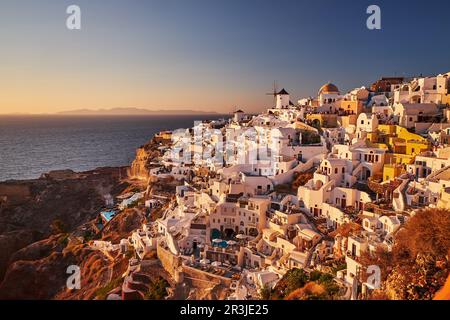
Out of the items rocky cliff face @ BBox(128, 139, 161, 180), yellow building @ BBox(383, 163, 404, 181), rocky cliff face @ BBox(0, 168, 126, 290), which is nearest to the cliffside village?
yellow building @ BBox(383, 163, 404, 181)

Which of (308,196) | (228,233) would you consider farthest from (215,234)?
(308,196)

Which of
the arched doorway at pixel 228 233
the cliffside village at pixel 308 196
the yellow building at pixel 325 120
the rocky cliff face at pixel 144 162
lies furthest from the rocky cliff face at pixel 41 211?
the yellow building at pixel 325 120

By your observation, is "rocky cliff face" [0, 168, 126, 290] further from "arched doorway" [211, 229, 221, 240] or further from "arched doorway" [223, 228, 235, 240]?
"arched doorway" [223, 228, 235, 240]

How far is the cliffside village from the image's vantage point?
58.5 feet

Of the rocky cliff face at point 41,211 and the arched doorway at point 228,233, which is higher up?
the arched doorway at point 228,233

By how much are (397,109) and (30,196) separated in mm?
39918

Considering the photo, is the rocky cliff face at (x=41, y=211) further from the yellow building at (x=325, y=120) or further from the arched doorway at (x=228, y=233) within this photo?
the yellow building at (x=325, y=120)

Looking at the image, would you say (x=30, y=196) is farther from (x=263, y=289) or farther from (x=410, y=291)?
(x=410, y=291)

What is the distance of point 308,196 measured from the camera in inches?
885

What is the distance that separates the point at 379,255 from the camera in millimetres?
14969

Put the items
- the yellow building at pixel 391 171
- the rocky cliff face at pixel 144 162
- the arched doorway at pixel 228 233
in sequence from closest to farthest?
the yellow building at pixel 391 171 → the arched doorway at pixel 228 233 → the rocky cliff face at pixel 144 162

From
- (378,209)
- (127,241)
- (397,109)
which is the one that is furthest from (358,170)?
(127,241)

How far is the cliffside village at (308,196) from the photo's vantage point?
702 inches

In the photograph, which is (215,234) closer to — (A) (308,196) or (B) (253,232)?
(B) (253,232)
